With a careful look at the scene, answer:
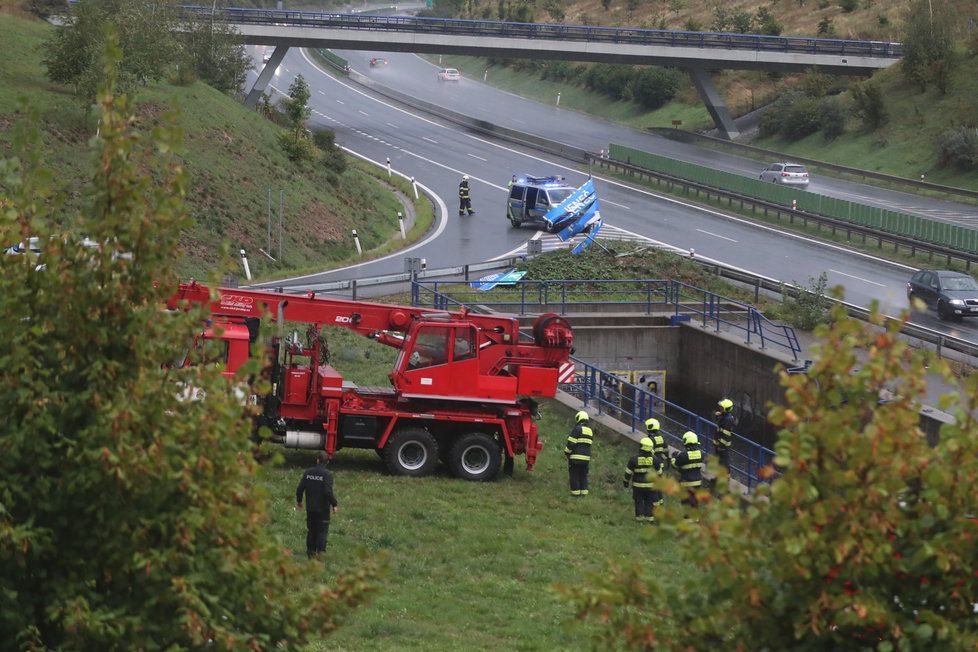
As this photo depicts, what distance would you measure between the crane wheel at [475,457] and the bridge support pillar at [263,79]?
46350mm

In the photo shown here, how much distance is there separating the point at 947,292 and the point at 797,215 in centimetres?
1450

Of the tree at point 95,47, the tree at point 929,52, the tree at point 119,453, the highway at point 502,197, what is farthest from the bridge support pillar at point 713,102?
the tree at point 119,453

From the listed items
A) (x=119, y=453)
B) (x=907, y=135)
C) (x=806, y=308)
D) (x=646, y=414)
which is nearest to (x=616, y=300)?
(x=806, y=308)

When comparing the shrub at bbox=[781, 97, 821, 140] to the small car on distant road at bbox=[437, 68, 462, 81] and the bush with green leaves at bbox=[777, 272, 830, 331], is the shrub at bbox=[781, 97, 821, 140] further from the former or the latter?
the bush with green leaves at bbox=[777, 272, 830, 331]

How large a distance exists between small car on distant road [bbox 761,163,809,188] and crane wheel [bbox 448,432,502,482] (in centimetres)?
4099

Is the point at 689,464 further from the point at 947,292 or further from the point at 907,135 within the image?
the point at 907,135

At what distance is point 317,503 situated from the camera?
1520 cm

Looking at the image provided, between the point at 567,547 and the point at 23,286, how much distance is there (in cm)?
1135

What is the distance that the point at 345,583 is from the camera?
7.06 m

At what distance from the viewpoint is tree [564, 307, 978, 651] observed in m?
5.75

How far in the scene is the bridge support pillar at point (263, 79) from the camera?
65.9m

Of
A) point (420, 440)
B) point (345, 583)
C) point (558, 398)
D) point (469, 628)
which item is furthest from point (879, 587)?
point (558, 398)

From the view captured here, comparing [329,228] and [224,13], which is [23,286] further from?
[224,13]

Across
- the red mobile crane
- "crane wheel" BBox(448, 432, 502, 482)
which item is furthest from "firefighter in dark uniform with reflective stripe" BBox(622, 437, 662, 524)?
"crane wheel" BBox(448, 432, 502, 482)
